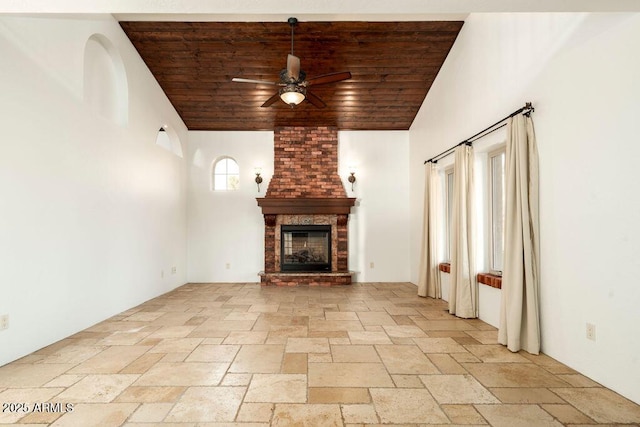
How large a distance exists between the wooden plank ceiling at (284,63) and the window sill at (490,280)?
3.22m

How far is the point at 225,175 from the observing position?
Result: 710cm

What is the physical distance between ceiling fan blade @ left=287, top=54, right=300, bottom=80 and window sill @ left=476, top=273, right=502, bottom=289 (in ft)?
10.0

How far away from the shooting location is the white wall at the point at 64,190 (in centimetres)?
288

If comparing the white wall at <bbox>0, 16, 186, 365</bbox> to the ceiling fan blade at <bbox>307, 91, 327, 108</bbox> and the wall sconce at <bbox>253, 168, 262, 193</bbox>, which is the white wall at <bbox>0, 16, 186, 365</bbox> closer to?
the wall sconce at <bbox>253, 168, 262, 193</bbox>

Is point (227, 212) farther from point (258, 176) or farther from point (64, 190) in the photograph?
point (64, 190)

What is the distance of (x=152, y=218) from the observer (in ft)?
17.7

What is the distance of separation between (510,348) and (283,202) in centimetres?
447

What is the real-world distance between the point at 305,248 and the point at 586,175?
16.3ft

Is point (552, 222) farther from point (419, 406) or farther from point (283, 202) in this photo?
point (283, 202)

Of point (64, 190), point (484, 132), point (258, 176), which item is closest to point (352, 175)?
point (258, 176)

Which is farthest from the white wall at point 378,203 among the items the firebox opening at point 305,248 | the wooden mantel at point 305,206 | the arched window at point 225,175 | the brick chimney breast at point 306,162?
the arched window at point 225,175

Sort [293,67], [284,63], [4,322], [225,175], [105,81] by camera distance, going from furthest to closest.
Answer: [225,175]
[284,63]
[105,81]
[293,67]
[4,322]

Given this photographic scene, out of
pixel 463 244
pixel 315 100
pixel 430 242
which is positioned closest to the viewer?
pixel 463 244

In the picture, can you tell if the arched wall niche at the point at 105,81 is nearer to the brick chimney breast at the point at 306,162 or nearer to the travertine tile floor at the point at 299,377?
the travertine tile floor at the point at 299,377
